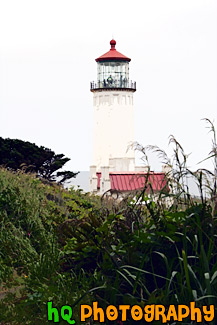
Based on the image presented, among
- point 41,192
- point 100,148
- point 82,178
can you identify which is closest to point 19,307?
point 41,192

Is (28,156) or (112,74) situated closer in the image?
(28,156)

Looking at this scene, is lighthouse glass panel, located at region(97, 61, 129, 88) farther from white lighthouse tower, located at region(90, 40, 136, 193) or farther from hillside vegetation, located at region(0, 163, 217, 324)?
hillside vegetation, located at region(0, 163, 217, 324)

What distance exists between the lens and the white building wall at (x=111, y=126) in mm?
43781

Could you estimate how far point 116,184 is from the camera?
127 feet

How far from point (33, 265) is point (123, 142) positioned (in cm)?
3772

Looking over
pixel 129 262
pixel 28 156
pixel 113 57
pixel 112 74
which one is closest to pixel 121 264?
pixel 129 262

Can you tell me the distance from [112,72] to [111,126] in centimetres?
376

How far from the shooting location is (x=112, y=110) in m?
44.2

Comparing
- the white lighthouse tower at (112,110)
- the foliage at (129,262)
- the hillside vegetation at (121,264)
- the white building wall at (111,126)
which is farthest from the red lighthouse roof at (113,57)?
the foliage at (129,262)

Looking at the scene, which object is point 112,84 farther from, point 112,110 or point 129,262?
point 129,262

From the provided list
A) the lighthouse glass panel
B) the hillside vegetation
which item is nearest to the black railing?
the lighthouse glass panel

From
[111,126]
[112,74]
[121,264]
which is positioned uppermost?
[112,74]

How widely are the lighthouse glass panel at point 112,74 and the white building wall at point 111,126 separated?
0.52 metres

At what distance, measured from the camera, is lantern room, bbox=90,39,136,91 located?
4403 centimetres
